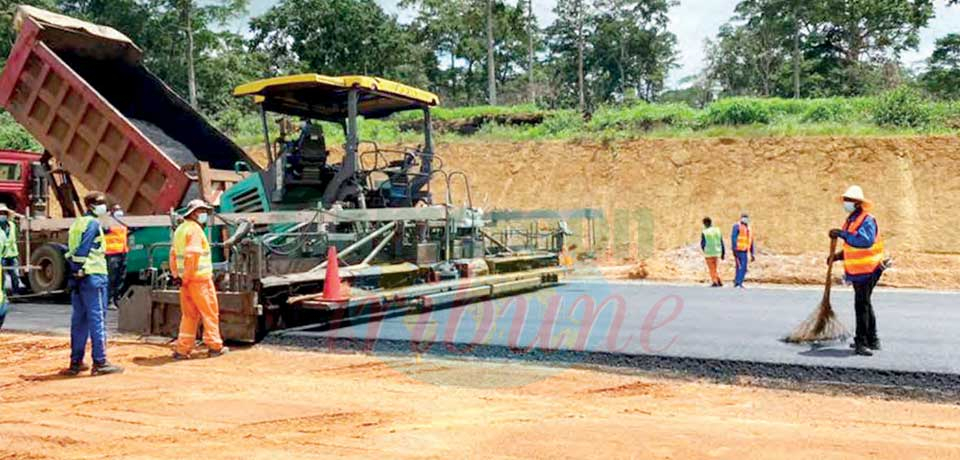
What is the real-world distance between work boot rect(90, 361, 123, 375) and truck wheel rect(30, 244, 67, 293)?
5.12 metres

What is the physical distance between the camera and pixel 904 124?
1848 cm

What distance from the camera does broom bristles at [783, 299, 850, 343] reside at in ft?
19.5

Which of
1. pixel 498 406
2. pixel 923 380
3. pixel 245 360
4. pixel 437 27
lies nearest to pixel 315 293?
pixel 245 360

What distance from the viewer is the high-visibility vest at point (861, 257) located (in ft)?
18.3

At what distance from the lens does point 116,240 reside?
28.7 feet

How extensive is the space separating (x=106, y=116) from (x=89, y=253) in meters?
4.13

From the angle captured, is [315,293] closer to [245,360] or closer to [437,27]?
[245,360]

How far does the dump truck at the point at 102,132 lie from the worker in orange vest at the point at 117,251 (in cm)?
36

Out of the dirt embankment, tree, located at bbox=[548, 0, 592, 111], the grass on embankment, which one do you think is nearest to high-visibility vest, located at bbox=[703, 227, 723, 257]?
the dirt embankment

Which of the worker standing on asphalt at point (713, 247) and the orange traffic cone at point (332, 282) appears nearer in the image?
the orange traffic cone at point (332, 282)

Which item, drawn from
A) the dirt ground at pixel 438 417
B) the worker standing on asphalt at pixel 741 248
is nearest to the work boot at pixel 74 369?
the dirt ground at pixel 438 417

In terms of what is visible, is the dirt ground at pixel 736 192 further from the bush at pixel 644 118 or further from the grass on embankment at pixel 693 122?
the bush at pixel 644 118

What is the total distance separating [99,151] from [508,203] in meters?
12.0

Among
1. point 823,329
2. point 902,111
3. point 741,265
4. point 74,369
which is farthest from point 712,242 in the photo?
point 902,111
